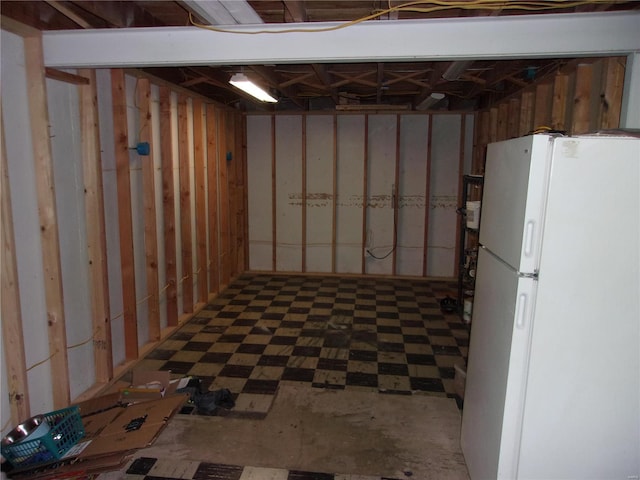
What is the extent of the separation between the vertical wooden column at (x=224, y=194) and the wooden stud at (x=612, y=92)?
166 inches

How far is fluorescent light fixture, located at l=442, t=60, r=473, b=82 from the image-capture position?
337 cm

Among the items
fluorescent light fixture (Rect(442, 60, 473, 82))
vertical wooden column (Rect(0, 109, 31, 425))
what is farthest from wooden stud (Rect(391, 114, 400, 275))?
vertical wooden column (Rect(0, 109, 31, 425))

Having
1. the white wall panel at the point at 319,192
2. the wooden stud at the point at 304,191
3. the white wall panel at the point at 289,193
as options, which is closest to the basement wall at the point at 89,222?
the white wall panel at the point at 289,193

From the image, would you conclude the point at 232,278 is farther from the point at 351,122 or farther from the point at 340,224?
the point at 351,122

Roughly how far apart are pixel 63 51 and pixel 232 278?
416cm

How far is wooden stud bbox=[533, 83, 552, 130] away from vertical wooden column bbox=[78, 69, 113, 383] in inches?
135

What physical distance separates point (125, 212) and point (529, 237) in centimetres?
292

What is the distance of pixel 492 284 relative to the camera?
6.57 feet

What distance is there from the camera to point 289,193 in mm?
6539

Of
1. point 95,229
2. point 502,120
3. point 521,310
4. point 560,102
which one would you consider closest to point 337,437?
point 521,310

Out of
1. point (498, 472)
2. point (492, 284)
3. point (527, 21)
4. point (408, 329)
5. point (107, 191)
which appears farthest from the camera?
point (408, 329)

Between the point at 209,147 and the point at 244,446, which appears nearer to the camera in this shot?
the point at 244,446

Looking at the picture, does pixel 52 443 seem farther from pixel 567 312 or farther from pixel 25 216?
pixel 567 312

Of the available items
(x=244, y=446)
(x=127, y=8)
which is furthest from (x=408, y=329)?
(x=127, y=8)
